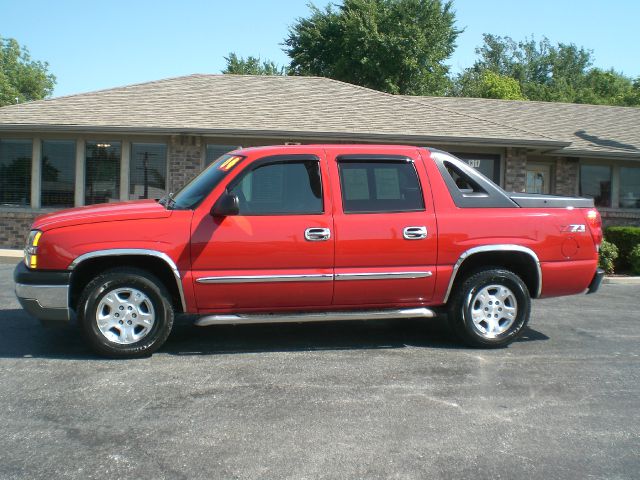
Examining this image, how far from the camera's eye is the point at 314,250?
5.77 meters

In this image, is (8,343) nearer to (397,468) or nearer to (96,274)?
(96,274)

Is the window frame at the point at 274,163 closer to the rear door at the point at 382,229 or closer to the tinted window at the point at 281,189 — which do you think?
the tinted window at the point at 281,189

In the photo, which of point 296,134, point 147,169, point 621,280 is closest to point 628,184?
point 621,280

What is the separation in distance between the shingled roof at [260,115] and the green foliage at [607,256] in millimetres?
2581

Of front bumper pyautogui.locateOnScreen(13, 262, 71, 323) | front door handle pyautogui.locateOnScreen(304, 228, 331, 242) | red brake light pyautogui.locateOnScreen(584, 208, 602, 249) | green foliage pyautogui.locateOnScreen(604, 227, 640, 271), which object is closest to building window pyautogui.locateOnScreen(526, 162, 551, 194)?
green foliage pyautogui.locateOnScreen(604, 227, 640, 271)

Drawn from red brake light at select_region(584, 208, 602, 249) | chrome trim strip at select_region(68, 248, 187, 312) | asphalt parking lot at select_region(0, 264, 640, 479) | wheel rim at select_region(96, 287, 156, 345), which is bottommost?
asphalt parking lot at select_region(0, 264, 640, 479)

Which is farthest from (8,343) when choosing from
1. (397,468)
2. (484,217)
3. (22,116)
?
(22,116)

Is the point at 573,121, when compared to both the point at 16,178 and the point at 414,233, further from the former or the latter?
the point at 16,178

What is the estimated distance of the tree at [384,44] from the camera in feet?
110

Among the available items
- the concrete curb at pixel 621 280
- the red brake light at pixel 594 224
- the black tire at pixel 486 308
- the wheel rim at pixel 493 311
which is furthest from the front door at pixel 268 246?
the concrete curb at pixel 621 280

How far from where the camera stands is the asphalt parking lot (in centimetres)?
363

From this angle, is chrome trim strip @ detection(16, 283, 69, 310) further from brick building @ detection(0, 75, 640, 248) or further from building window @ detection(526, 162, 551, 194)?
building window @ detection(526, 162, 551, 194)

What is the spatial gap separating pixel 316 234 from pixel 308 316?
0.77 m

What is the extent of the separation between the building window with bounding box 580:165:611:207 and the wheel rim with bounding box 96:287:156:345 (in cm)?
1378
